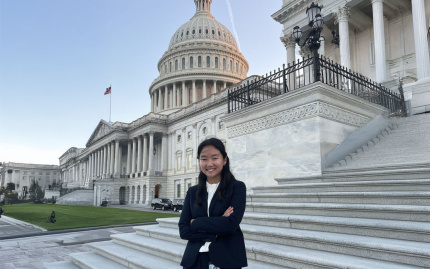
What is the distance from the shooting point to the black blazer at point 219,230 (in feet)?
8.19

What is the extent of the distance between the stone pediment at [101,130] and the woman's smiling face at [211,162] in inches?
2859

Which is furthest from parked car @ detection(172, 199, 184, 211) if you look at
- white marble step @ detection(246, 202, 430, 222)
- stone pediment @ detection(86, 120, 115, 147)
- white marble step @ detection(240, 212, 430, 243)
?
stone pediment @ detection(86, 120, 115, 147)

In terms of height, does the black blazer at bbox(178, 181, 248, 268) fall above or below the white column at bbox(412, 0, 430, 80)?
below

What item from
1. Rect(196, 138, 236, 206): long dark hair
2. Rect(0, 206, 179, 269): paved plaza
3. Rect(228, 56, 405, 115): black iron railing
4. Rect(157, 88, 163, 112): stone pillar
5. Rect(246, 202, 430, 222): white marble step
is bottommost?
Rect(0, 206, 179, 269): paved plaza

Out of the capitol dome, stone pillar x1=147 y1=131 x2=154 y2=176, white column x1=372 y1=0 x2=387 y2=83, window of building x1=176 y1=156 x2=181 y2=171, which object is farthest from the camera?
the capitol dome

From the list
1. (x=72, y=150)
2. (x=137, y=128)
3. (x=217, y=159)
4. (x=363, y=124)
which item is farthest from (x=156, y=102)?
(x=217, y=159)

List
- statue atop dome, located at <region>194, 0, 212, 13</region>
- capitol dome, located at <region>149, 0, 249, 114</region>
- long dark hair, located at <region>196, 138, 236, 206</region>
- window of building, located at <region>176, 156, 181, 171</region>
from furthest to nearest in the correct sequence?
1. statue atop dome, located at <region>194, 0, 212, 13</region>
2. capitol dome, located at <region>149, 0, 249, 114</region>
3. window of building, located at <region>176, 156, 181, 171</region>
4. long dark hair, located at <region>196, 138, 236, 206</region>

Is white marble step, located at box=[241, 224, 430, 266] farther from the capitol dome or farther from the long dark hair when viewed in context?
the capitol dome

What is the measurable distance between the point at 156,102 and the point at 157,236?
273ft

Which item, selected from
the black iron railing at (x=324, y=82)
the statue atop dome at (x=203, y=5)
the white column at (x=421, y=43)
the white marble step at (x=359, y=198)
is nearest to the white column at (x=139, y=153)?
the statue atop dome at (x=203, y=5)

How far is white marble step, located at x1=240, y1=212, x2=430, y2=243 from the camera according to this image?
382 centimetres

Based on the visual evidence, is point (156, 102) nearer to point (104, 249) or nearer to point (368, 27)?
point (368, 27)

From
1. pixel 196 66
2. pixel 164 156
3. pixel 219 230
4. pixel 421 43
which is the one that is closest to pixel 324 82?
pixel 219 230

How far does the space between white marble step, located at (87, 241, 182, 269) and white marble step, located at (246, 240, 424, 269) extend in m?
1.41
